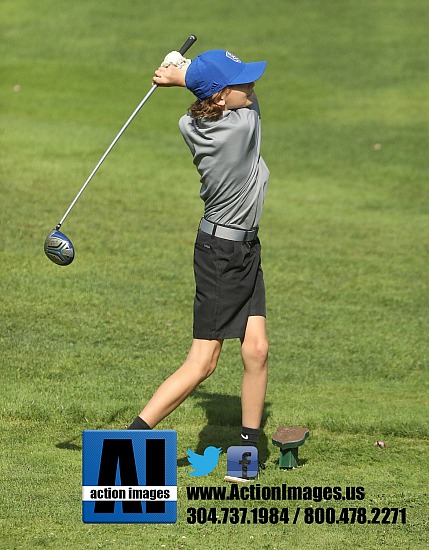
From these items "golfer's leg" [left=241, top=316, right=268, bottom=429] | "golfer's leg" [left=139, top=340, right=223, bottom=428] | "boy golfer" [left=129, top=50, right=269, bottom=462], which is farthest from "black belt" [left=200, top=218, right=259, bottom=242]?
"golfer's leg" [left=139, top=340, right=223, bottom=428]

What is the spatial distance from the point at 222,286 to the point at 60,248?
99cm

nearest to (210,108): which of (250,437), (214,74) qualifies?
(214,74)

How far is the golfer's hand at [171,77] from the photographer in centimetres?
588

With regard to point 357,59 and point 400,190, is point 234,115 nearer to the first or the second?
point 400,190

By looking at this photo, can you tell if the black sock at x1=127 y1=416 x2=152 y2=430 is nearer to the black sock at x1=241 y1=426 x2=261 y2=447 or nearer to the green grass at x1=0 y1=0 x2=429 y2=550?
the green grass at x1=0 y1=0 x2=429 y2=550

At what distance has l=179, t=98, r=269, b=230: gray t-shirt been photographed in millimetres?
5695

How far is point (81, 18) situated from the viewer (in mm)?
20094

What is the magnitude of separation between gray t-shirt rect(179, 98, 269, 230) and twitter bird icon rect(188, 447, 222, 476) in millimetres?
1176

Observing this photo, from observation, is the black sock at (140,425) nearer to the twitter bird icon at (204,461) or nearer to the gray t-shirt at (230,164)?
the twitter bird icon at (204,461)

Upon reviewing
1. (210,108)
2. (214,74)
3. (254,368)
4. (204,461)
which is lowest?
(204,461)

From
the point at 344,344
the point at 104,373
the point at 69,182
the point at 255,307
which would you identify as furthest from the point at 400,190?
the point at 255,307

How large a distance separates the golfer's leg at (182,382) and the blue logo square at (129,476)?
69cm

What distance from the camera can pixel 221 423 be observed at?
6855mm

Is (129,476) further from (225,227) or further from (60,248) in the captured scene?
(60,248)
